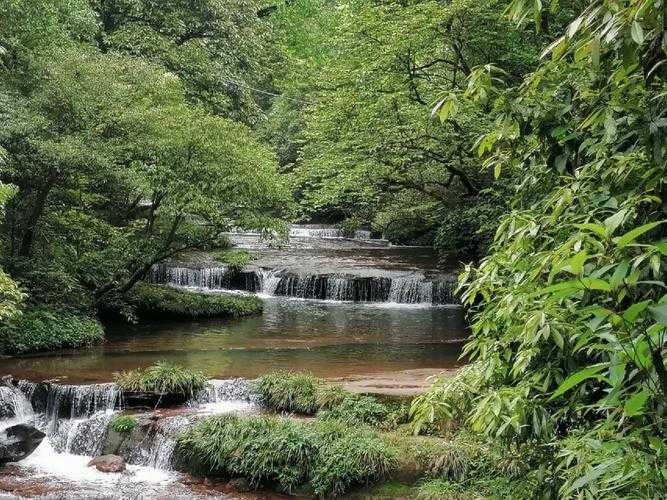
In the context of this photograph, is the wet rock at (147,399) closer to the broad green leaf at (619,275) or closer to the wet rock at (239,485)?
the wet rock at (239,485)

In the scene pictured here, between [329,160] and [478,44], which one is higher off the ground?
[478,44]

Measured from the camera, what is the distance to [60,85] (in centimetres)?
1332

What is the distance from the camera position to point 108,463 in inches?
346

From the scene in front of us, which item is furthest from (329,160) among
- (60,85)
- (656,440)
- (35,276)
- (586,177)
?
(656,440)

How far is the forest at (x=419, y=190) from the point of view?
2.53 metres

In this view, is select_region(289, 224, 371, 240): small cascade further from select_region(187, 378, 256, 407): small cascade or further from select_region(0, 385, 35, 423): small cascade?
select_region(0, 385, 35, 423): small cascade

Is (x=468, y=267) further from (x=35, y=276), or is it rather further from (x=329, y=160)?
(x=35, y=276)

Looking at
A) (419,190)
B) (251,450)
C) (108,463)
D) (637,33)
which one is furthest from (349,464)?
(419,190)

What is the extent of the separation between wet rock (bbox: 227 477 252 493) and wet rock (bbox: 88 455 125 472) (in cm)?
167

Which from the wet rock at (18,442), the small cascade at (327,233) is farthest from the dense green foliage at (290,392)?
the small cascade at (327,233)

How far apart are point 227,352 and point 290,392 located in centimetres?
382

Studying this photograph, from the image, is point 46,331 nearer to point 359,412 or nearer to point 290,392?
point 290,392

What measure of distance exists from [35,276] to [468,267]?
1186 centimetres

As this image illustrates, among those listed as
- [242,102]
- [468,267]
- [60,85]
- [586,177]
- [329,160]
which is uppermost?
[242,102]
